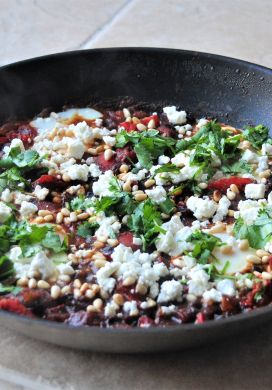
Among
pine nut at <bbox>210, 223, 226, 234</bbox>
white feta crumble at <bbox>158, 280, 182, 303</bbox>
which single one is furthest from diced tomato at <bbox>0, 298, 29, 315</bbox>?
pine nut at <bbox>210, 223, 226, 234</bbox>

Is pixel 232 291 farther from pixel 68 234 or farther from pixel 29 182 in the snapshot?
pixel 29 182

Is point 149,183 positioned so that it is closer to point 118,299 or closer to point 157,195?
point 157,195

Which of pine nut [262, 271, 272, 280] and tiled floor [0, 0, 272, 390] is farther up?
pine nut [262, 271, 272, 280]

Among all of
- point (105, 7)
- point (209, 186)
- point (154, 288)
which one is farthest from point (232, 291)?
point (105, 7)

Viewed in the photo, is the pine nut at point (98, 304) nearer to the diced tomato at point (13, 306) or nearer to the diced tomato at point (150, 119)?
the diced tomato at point (13, 306)

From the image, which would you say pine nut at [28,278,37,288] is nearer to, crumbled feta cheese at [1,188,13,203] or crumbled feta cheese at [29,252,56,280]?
crumbled feta cheese at [29,252,56,280]

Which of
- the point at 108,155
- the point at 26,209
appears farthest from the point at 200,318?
the point at 108,155
